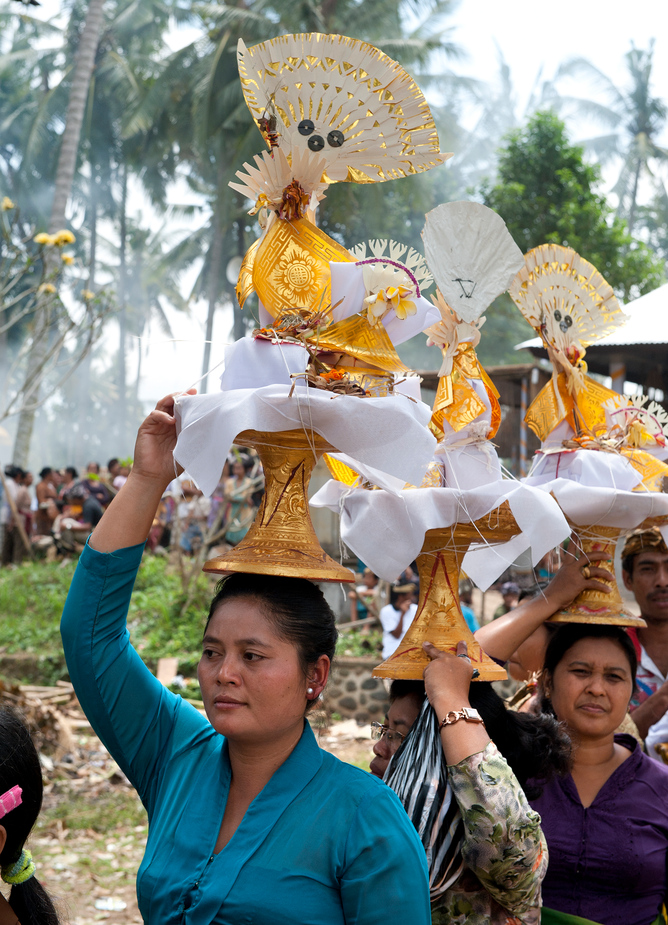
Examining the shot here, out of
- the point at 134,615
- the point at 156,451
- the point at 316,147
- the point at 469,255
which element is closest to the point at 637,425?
the point at 469,255

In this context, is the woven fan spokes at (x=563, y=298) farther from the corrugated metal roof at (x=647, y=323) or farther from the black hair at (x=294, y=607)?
the corrugated metal roof at (x=647, y=323)

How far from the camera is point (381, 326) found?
193 centimetres

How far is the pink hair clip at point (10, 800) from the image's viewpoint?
1.64 m

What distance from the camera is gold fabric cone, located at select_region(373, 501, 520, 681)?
204cm

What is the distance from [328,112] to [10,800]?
1.61 meters

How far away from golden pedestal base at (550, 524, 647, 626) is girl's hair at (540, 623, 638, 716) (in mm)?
53

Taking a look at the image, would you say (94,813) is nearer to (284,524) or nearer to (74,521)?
(284,524)

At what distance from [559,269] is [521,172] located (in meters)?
13.4

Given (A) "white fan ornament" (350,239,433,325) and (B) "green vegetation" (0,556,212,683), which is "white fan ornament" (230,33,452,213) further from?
(B) "green vegetation" (0,556,212,683)

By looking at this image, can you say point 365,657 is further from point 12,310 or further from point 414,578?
point 12,310

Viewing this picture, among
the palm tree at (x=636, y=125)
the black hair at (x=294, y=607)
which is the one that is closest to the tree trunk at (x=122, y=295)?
the palm tree at (x=636, y=125)

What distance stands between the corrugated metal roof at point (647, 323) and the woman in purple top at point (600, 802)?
5.42 metres

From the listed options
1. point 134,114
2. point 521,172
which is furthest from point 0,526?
point 134,114

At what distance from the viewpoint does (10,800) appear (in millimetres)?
1658
